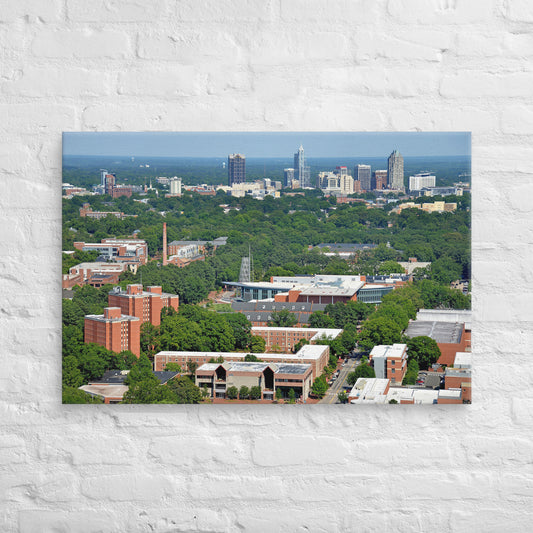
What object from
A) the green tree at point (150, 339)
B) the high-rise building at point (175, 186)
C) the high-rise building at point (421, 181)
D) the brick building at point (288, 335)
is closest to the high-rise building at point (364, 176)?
the high-rise building at point (421, 181)

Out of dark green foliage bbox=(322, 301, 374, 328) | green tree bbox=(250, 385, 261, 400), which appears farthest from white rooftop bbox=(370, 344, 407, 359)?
green tree bbox=(250, 385, 261, 400)

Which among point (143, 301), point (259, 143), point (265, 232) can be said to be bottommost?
point (143, 301)

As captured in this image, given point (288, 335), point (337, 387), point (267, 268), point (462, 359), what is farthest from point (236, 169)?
point (462, 359)

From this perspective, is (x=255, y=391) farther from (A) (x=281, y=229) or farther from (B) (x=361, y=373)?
(A) (x=281, y=229)

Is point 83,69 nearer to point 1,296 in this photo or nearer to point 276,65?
point 276,65

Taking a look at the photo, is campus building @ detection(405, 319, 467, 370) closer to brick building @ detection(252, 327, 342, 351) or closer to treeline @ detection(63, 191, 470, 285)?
treeline @ detection(63, 191, 470, 285)

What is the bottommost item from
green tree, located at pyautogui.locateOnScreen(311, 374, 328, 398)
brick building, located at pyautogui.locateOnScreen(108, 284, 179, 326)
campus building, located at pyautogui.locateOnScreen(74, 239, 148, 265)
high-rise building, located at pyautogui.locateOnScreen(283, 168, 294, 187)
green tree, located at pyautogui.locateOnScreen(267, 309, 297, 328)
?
green tree, located at pyautogui.locateOnScreen(311, 374, 328, 398)

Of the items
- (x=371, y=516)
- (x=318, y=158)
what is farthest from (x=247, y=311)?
(x=371, y=516)
